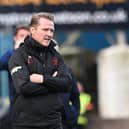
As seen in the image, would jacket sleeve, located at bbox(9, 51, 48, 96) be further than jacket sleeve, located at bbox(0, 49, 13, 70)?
No

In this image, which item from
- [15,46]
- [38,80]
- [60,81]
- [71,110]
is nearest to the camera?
[38,80]

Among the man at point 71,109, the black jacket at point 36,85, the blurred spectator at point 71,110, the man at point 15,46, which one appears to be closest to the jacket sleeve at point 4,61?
the man at point 15,46

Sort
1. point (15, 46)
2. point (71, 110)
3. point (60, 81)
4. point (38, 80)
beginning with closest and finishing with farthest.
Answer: point (38, 80) → point (60, 81) → point (71, 110) → point (15, 46)

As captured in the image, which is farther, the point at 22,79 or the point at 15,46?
the point at 15,46

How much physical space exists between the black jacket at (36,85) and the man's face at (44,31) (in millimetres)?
41

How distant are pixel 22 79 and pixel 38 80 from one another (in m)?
0.12

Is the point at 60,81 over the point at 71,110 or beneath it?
over

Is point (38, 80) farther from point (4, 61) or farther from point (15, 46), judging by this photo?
point (15, 46)

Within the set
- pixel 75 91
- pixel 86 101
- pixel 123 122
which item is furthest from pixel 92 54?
pixel 75 91

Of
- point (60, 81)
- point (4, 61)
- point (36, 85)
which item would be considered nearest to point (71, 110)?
point (4, 61)

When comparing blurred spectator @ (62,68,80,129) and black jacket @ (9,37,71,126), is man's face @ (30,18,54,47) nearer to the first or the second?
black jacket @ (9,37,71,126)

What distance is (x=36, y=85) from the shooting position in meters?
5.19

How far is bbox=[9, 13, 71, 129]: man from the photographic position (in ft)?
16.9

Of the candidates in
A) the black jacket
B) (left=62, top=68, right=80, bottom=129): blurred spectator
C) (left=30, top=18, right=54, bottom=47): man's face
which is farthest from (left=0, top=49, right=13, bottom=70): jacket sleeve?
(left=30, top=18, right=54, bottom=47): man's face
